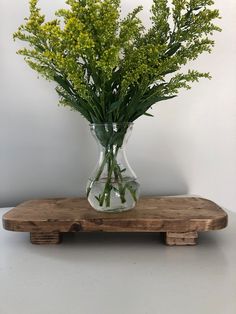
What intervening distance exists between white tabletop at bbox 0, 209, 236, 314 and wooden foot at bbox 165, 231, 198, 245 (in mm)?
14

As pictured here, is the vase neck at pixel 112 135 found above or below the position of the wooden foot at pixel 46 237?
above

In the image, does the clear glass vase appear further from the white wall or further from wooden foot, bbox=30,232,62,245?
the white wall

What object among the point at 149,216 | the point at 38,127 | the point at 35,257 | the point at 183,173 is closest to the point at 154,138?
the point at 183,173

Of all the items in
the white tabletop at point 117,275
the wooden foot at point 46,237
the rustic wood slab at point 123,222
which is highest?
the rustic wood slab at point 123,222

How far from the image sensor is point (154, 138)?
116 centimetres

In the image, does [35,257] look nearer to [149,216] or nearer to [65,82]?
[149,216]

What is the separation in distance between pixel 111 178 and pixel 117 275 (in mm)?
231

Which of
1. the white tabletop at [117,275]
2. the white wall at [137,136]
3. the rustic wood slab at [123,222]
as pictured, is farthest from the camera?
the white wall at [137,136]

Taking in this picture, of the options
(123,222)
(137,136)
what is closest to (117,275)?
(123,222)

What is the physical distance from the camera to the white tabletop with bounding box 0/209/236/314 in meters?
0.50

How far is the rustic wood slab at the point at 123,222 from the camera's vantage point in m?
0.72

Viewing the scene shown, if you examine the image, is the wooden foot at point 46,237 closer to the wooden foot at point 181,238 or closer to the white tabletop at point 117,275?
the white tabletop at point 117,275

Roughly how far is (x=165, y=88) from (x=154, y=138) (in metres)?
0.43

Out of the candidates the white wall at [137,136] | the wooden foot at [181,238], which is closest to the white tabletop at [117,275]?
the wooden foot at [181,238]
